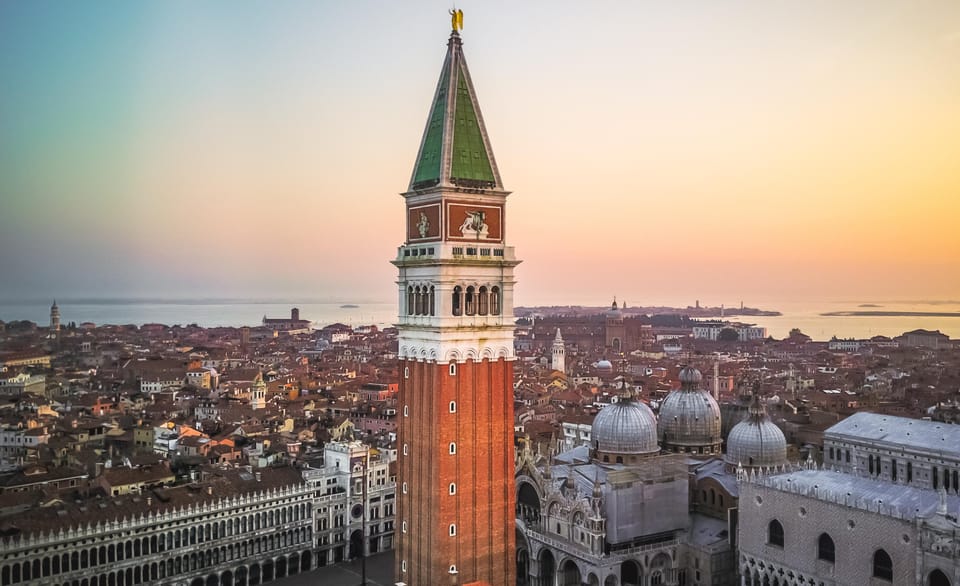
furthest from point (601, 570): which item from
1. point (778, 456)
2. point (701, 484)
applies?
point (778, 456)

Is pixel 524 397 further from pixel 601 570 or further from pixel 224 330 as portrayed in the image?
pixel 224 330

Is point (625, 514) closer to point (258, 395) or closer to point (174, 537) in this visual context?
point (174, 537)

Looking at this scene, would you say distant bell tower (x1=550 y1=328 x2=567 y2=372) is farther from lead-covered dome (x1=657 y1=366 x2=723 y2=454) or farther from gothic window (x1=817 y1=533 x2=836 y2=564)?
gothic window (x1=817 y1=533 x2=836 y2=564)

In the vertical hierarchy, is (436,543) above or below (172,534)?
above

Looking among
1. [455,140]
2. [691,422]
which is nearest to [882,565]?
[691,422]

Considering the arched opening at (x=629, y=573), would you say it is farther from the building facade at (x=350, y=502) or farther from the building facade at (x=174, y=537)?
the building facade at (x=174, y=537)

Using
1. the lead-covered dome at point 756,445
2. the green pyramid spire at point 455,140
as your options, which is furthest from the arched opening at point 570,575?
the green pyramid spire at point 455,140
